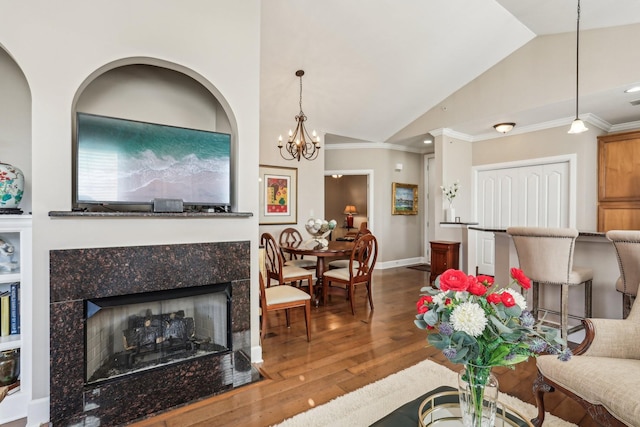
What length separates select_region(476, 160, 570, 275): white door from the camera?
489 centimetres

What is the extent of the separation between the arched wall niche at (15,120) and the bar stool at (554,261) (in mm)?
3774

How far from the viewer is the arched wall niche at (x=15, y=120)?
2072 mm

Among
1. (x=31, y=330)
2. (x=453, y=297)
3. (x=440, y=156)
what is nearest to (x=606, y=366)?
(x=453, y=297)

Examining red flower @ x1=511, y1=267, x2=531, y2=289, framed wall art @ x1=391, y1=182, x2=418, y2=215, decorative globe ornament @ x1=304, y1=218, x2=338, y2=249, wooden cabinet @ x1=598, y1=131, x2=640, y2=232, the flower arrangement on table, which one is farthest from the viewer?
framed wall art @ x1=391, y1=182, x2=418, y2=215

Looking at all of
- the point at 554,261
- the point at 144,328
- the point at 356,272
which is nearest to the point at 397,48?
the point at 356,272

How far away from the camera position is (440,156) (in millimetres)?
5527

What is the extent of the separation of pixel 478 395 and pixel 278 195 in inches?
171

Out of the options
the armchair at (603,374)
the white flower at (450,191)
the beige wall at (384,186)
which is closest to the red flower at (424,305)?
the armchair at (603,374)

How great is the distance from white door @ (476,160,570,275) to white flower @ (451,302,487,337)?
4.11 m

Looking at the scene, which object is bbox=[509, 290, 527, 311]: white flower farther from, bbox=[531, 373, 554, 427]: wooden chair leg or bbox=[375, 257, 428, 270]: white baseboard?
bbox=[375, 257, 428, 270]: white baseboard

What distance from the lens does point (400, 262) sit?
6852 millimetres

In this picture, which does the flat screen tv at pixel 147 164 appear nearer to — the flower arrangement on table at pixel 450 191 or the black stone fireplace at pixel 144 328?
the black stone fireplace at pixel 144 328

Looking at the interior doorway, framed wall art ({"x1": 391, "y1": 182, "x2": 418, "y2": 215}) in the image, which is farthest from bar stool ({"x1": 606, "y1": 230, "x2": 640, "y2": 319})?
the interior doorway

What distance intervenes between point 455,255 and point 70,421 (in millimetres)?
5052
